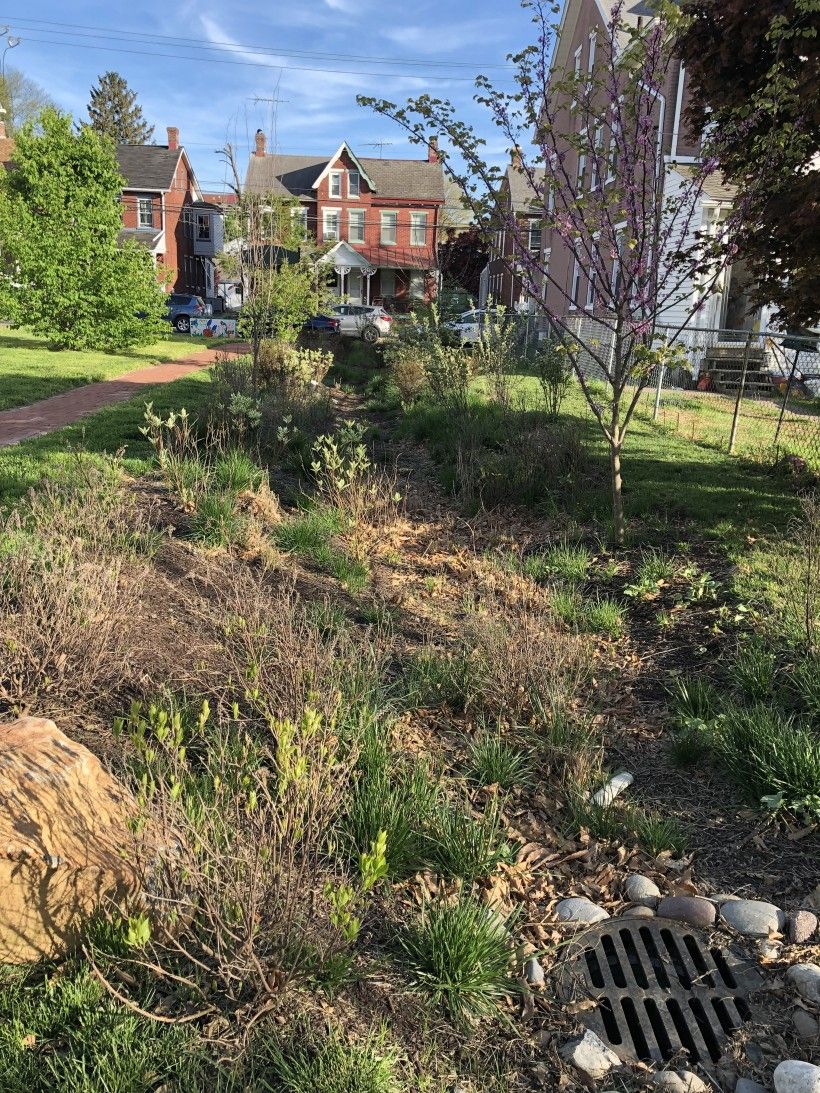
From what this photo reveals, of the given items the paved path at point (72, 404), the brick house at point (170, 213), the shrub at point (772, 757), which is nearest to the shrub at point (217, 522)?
the shrub at point (772, 757)

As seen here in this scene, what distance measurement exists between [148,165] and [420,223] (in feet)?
50.7

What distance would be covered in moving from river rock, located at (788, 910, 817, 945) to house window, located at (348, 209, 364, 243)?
1971 inches

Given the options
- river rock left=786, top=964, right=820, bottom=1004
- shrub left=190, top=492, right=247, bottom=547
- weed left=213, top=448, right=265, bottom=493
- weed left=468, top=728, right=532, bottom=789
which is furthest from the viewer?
weed left=213, top=448, right=265, bottom=493

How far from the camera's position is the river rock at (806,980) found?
252 centimetres

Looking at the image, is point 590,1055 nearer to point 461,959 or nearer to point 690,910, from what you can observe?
point 461,959

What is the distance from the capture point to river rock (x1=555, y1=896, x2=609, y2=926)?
9.27 feet

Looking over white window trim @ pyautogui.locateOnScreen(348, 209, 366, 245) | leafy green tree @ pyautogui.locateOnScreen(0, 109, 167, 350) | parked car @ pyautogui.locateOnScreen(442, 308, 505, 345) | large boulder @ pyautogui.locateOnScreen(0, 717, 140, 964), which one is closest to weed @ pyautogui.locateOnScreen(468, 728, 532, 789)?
Answer: large boulder @ pyautogui.locateOnScreen(0, 717, 140, 964)

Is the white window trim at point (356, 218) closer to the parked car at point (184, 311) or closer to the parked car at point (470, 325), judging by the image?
the parked car at point (184, 311)

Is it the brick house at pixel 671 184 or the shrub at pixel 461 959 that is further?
the brick house at pixel 671 184

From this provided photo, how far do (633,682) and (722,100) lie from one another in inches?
195

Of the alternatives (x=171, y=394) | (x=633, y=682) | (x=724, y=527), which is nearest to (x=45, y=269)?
(x=171, y=394)

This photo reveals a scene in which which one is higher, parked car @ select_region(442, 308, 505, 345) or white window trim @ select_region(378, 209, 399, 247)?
white window trim @ select_region(378, 209, 399, 247)

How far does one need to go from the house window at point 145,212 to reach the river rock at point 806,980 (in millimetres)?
48866

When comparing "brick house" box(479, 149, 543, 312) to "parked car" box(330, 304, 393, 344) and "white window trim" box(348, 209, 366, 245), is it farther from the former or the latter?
"white window trim" box(348, 209, 366, 245)
